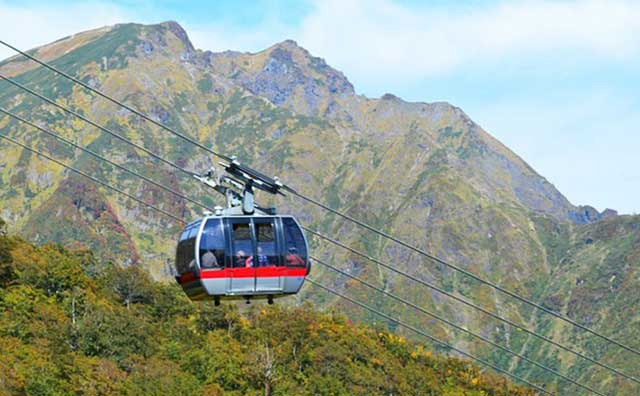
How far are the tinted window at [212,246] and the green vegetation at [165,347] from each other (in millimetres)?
58302

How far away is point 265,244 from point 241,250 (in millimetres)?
871

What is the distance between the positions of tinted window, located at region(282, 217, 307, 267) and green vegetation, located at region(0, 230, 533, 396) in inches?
2291

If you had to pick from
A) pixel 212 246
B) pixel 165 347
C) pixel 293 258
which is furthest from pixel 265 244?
pixel 165 347

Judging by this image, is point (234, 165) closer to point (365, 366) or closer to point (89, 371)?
point (89, 371)

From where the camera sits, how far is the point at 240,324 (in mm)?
142875

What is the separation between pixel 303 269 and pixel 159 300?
10811 cm

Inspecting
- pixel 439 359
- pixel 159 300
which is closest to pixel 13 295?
pixel 159 300

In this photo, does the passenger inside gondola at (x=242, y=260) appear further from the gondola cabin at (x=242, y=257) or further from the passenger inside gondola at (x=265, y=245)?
the passenger inside gondola at (x=265, y=245)

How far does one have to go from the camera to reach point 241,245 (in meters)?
31.2

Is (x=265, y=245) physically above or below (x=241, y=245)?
above

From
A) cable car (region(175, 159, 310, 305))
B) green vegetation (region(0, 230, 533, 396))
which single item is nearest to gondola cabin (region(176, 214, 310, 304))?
cable car (region(175, 159, 310, 305))

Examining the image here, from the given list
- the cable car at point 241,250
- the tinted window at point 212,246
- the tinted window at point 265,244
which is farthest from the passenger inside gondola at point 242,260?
the tinted window at point 212,246

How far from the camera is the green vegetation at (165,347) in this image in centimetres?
9675

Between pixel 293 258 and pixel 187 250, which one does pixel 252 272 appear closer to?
pixel 293 258
